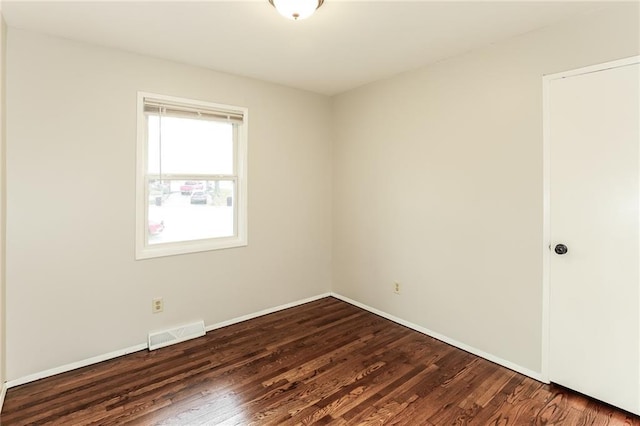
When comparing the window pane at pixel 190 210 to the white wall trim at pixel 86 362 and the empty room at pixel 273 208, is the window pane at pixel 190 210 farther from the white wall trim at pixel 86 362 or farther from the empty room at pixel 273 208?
the white wall trim at pixel 86 362

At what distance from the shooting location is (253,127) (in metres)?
3.34

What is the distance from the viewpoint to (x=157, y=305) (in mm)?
2844

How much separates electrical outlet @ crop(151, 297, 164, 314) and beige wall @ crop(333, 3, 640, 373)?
6.61ft

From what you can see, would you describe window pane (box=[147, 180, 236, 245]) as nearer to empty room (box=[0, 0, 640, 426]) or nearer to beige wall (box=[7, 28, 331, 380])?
empty room (box=[0, 0, 640, 426])

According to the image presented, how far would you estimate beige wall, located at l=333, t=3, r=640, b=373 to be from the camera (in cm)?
228

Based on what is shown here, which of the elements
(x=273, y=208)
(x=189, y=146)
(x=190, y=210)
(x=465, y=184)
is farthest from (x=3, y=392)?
(x=465, y=184)

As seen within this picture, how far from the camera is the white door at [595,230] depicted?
6.32 ft

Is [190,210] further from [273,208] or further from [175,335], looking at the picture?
[175,335]

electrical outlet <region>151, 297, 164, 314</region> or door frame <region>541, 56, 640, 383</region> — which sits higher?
door frame <region>541, 56, 640, 383</region>

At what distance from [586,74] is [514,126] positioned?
18.8 inches

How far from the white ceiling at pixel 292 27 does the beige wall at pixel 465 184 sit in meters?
0.20

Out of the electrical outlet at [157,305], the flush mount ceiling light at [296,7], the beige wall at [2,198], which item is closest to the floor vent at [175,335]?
the electrical outlet at [157,305]

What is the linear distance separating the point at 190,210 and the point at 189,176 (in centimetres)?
32

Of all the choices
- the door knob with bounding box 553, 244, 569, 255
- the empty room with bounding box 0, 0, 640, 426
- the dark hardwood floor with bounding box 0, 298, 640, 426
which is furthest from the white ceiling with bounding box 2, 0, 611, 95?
the dark hardwood floor with bounding box 0, 298, 640, 426
